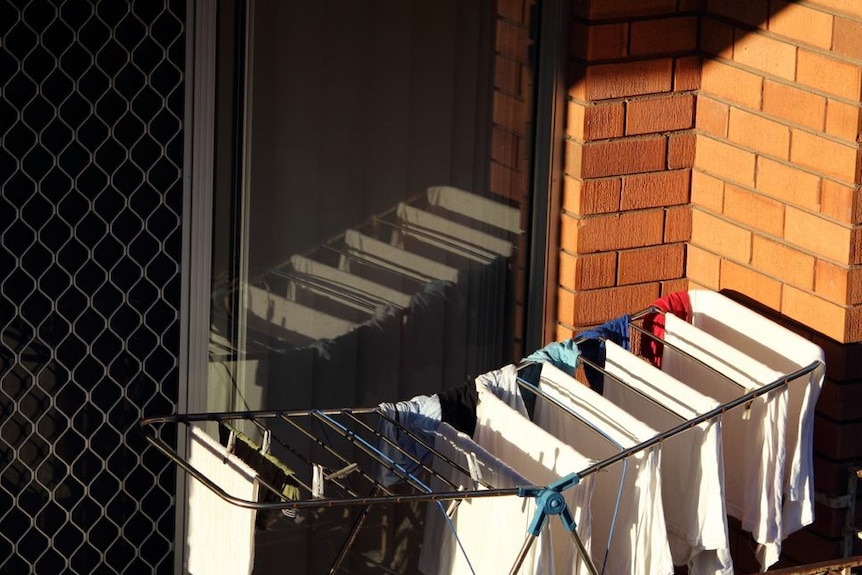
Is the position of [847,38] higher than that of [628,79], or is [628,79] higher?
[847,38]

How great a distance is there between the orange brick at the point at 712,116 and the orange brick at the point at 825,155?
269 millimetres

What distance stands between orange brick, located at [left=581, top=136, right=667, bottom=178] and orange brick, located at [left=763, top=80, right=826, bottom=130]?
14.3 inches

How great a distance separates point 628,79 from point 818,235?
28.0 inches

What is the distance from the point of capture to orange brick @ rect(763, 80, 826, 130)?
4.17 metres

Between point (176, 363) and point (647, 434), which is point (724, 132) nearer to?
point (647, 434)

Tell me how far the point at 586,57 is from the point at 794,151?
2.13 ft

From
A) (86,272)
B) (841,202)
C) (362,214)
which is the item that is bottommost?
(86,272)

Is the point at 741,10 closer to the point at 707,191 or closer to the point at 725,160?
the point at 725,160

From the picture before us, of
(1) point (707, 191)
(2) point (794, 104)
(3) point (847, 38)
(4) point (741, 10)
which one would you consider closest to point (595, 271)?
(1) point (707, 191)

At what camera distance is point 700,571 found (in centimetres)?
390

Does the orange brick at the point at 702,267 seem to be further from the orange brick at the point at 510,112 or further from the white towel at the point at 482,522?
the white towel at the point at 482,522

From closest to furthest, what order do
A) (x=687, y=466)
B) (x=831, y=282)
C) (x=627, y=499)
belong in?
(x=627, y=499) < (x=687, y=466) < (x=831, y=282)

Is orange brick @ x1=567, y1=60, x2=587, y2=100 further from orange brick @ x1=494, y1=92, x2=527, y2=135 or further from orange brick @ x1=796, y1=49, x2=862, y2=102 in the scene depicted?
orange brick @ x1=796, y1=49, x2=862, y2=102

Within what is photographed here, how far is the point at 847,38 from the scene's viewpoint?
160 inches
